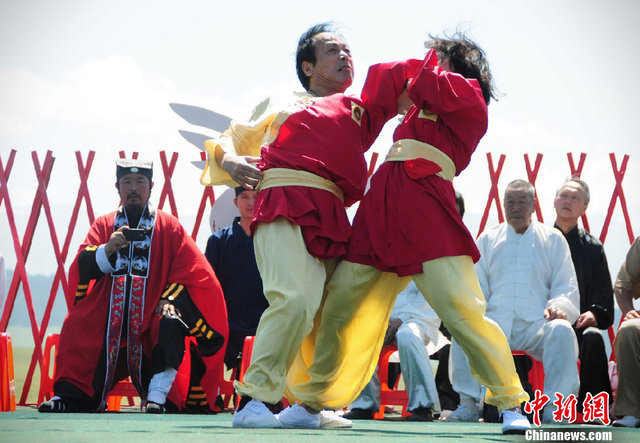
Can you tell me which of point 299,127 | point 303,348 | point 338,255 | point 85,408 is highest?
point 299,127

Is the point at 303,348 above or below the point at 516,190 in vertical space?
below

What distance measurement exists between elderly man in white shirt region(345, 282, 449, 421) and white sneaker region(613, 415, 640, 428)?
2.76ft

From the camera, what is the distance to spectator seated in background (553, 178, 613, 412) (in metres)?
4.55

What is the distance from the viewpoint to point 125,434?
9.32 feet

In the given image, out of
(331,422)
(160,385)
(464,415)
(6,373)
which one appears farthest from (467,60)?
(6,373)

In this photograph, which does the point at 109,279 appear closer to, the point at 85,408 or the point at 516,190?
the point at 85,408

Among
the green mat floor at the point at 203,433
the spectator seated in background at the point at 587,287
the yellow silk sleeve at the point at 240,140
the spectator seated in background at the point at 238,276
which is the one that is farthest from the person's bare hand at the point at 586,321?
the yellow silk sleeve at the point at 240,140

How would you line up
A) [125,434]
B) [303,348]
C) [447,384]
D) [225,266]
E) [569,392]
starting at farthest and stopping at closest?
[225,266]
[447,384]
[569,392]
[303,348]
[125,434]

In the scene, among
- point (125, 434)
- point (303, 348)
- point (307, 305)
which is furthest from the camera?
point (303, 348)

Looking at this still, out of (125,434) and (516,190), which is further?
(516,190)

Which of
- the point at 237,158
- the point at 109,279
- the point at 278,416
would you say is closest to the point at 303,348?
the point at 278,416

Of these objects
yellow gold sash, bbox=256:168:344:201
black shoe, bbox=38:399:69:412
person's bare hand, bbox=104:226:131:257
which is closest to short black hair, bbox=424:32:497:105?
yellow gold sash, bbox=256:168:344:201

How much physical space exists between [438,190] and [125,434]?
133cm

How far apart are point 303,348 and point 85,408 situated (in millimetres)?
1679
